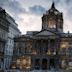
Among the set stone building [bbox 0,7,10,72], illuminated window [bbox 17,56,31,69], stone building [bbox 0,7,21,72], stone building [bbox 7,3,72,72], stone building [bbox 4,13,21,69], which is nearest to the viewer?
stone building [bbox 0,7,10,72]

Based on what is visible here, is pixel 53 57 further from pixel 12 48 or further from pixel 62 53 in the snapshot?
pixel 12 48

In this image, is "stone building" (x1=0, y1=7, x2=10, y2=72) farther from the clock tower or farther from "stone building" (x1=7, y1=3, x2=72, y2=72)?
the clock tower

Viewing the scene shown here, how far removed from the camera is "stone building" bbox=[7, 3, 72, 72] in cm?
9269

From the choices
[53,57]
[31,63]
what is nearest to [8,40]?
[31,63]

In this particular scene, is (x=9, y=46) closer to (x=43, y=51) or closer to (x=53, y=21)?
(x=43, y=51)

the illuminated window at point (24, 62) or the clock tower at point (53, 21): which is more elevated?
the clock tower at point (53, 21)

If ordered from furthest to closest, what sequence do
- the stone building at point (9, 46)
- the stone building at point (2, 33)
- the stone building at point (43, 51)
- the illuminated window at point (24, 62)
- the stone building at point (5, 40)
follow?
1. the illuminated window at point (24, 62)
2. the stone building at point (43, 51)
3. the stone building at point (9, 46)
4. the stone building at point (5, 40)
5. the stone building at point (2, 33)

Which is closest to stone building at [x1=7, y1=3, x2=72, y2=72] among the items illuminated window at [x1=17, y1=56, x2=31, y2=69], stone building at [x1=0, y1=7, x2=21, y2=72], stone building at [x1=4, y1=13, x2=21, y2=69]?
illuminated window at [x1=17, y1=56, x2=31, y2=69]

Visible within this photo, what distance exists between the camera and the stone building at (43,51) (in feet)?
304

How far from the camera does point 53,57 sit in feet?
306

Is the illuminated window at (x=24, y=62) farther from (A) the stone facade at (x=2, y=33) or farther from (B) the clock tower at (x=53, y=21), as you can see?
(B) the clock tower at (x=53, y=21)

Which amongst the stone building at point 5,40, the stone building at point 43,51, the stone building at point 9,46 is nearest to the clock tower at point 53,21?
the stone building at point 43,51

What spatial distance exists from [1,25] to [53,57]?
80.4ft

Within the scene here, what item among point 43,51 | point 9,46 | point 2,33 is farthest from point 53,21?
point 2,33
